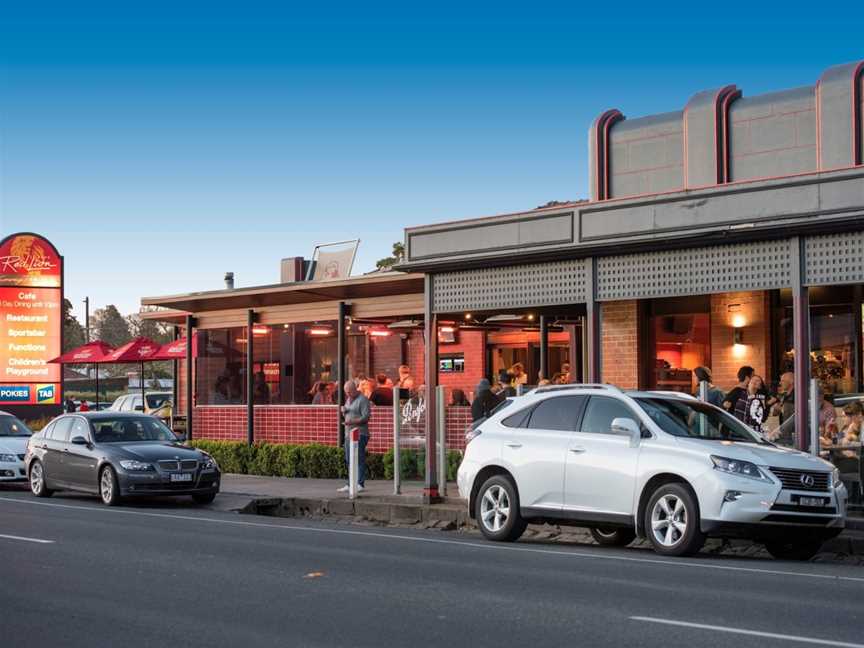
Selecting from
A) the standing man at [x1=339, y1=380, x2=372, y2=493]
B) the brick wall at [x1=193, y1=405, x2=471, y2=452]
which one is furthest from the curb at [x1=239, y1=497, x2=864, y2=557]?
the brick wall at [x1=193, y1=405, x2=471, y2=452]

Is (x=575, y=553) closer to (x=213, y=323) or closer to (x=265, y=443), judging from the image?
(x=265, y=443)

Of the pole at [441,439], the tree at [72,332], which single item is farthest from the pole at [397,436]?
the tree at [72,332]

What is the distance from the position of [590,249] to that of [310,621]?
9.19m

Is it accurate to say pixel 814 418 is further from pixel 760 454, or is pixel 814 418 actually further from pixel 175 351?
pixel 175 351

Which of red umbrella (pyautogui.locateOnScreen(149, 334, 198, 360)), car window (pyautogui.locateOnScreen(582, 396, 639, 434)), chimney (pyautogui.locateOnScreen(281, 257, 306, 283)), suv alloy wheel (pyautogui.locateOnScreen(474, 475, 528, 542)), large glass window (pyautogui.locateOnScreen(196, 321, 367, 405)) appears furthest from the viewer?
chimney (pyautogui.locateOnScreen(281, 257, 306, 283))

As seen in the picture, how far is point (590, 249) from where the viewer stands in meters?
16.5

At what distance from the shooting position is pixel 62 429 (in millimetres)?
20625

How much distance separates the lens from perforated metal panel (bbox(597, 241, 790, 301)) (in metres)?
15.0

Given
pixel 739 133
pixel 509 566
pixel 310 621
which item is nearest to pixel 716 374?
pixel 739 133

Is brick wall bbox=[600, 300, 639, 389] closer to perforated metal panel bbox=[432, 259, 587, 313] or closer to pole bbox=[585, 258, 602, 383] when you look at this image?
perforated metal panel bbox=[432, 259, 587, 313]

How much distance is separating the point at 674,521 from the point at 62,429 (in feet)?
38.9

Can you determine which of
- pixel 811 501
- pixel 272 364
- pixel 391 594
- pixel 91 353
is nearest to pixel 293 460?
pixel 272 364

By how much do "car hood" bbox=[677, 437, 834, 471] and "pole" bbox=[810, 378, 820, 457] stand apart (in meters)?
1.63

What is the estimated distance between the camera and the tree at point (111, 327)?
10531 centimetres
